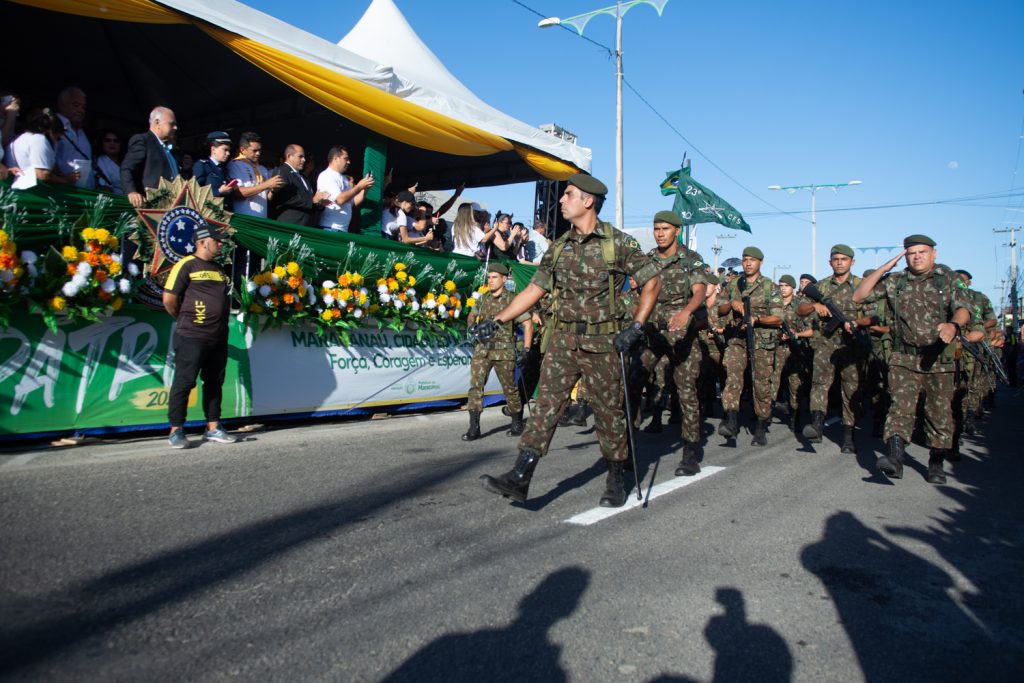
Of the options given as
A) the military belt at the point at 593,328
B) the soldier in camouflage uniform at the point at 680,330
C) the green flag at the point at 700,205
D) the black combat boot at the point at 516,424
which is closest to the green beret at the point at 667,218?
the soldier in camouflage uniform at the point at 680,330

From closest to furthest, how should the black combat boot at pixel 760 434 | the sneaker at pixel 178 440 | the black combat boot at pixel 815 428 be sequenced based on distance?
the sneaker at pixel 178 440 < the black combat boot at pixel 760 434 < the black combat boot at pixel 815 428

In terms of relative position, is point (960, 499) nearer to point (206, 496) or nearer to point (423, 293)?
point (206, 496)

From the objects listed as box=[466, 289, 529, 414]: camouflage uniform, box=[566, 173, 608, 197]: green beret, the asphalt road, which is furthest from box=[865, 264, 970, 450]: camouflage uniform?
box=[466, 289, 529, 414]: camouflage uniform

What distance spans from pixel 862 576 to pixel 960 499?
2.55 m

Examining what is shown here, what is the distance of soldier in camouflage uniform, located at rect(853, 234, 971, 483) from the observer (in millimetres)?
6188

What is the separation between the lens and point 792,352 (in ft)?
31.1

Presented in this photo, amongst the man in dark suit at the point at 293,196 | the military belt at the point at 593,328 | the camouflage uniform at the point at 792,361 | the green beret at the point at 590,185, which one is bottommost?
the camouflage uniform at the point at 792,361

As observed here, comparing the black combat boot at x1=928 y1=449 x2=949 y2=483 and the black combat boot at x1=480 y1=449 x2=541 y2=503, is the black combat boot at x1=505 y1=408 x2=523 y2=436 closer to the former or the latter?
the black combat boot at x1=480 y1=449 x2=541 y2=503

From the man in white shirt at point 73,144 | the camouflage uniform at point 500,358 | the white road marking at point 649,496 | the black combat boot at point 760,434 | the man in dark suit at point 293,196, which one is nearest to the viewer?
the white road marking at point 649,496

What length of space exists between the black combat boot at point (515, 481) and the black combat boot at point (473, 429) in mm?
2986

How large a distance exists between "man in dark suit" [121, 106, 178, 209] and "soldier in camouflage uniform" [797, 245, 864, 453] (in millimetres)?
7038

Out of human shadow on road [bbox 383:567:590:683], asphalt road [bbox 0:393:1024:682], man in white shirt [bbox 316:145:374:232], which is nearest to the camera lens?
human shadow on road [bbox 383:567:590:683]

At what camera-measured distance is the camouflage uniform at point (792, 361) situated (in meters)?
9.03

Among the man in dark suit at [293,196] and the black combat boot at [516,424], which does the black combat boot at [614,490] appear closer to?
the black combat boot at [516,424]
